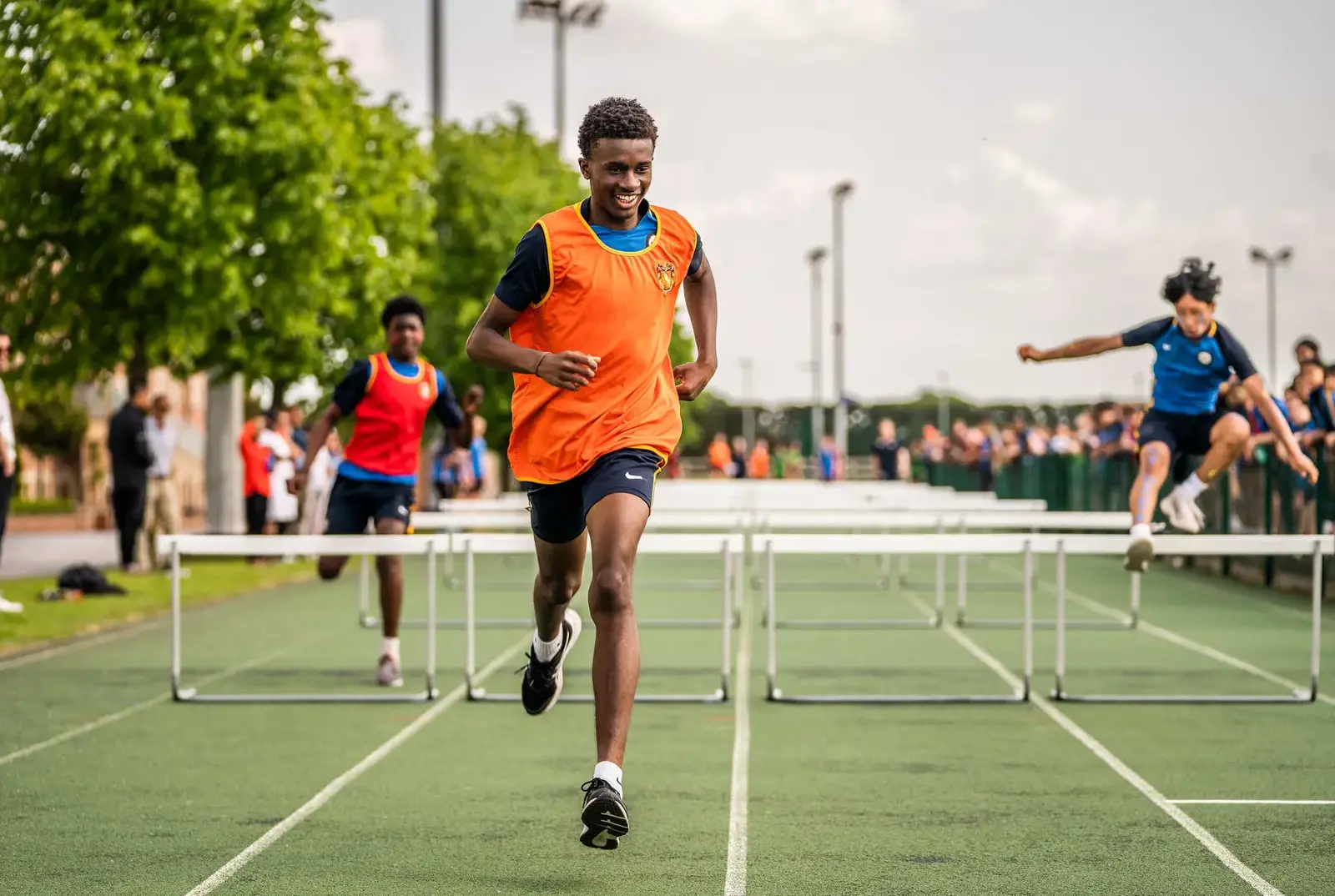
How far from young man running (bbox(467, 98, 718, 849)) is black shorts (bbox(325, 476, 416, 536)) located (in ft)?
16.2

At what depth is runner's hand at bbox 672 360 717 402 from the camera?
6.39 m

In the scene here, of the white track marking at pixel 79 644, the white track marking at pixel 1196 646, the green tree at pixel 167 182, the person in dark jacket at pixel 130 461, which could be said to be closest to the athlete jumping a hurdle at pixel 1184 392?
the white track marking at pixel 1196 646

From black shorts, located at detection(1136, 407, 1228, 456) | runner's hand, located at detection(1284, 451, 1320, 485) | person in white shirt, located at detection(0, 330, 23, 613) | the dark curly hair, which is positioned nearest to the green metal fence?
black shorts, located at detection(1136, 407, 1228, 456)

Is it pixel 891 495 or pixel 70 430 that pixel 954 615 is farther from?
pixel 70 430

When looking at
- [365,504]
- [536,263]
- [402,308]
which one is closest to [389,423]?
[365,504]

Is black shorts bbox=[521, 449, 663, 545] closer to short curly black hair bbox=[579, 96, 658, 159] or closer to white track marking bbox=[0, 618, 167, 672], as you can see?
short curly black hair bbox=[579, 96, 658, 159]

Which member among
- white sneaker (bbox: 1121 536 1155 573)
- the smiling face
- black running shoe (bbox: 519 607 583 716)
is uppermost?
the smiling face

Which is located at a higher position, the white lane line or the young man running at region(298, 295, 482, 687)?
the young man running at region(298, 295, 482, 687)

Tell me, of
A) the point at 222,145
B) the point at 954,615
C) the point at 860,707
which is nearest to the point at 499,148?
the point at 222,145

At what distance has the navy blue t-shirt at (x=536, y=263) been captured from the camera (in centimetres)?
604

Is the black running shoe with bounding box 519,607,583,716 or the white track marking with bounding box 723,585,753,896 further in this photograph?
the black running shoe with bounding box 519,607,583,716

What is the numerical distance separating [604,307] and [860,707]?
531 centimetres

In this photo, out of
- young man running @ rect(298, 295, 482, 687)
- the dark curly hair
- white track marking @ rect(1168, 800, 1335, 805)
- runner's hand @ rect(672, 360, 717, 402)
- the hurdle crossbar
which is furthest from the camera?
the dark curly hair

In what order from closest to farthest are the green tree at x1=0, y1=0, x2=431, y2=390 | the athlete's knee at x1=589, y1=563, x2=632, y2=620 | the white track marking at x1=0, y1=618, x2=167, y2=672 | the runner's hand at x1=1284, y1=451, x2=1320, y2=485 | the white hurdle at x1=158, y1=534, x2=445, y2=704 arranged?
1. the athlete's knee at x1=589, y1=563, x2=632, y2=620
2. the runner's hand at x1=1284, y1=451, x2=1320, y2=485
3. the white hurdle at x1=158, y1=534, x2=445, y2=704
4. the white track marking at x1=0, y1=618, x2=167, y2=672
5. the green tree at x1=0, y1=0, x2=431, y2=390
